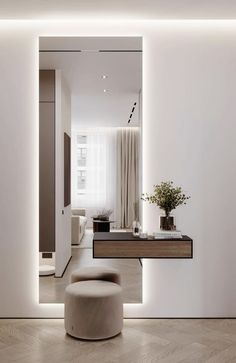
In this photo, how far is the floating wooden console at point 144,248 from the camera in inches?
124

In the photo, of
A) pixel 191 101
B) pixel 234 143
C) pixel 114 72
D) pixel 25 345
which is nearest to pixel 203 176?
pixel 234 143

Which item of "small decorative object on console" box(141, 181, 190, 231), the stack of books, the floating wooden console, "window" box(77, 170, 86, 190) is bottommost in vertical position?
the floating wooden console

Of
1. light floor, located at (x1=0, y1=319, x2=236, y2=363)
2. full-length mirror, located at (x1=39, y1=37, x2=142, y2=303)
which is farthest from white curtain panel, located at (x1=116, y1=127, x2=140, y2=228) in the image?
light floor, located at (x1=0, y1=319, x2=236, y2=363)

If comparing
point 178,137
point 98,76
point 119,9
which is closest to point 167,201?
point 178,137

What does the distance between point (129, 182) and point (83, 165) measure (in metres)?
0.45

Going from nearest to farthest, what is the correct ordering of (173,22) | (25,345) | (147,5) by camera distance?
(25,345) < (147,5) < (173,22)

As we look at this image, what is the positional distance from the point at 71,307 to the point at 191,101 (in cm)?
206

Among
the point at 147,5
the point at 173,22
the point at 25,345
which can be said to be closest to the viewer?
the point at 25,345

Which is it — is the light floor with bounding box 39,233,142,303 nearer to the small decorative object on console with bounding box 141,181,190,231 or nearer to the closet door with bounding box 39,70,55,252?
the closet door with bounding box 39,70,55,252

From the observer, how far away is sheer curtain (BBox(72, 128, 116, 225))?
11.6 feet

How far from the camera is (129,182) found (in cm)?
353

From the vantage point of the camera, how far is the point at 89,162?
3.56m

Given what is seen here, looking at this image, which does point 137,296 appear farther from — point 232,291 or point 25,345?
point 25,345

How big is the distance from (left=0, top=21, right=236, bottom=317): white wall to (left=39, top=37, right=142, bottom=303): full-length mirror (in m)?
0.09
